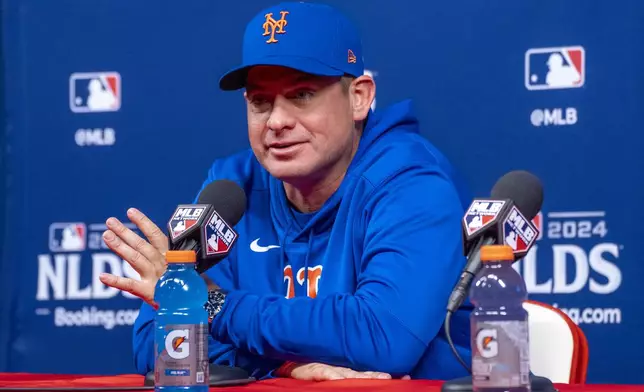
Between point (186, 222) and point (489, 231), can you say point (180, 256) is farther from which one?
point (489, 231)

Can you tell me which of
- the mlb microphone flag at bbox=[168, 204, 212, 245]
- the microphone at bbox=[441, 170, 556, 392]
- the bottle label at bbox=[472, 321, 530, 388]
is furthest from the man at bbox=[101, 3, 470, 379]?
the bottle label at bbox=[472, 321, 530, 388]

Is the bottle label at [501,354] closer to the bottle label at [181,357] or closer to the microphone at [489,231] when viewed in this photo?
the microphone at [489,231]

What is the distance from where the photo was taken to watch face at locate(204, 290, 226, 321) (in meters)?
2.10

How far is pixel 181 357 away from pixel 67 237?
1.98 meters

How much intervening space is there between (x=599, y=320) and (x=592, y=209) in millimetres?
306

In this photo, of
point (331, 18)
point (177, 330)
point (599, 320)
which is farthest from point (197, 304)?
point (599, 320)

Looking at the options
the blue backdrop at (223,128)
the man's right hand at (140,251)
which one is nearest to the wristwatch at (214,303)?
the man's right hand at (140,251)

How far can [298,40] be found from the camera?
7.45ft

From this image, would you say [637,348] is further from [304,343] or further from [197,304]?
[197,304]

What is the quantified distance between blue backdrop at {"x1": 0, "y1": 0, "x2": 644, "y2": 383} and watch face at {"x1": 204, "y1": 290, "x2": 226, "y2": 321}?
1195 millimetres

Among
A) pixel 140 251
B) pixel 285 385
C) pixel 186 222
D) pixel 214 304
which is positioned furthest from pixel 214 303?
pixel 186 222

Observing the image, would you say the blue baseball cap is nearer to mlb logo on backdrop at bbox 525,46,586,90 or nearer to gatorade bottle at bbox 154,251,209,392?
gatorade bottle at bbox 154,251,209,392

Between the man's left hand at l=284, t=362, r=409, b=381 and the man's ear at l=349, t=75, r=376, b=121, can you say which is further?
the man's ear at l=349, t=75, r=376, b=121

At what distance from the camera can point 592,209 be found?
302cm
